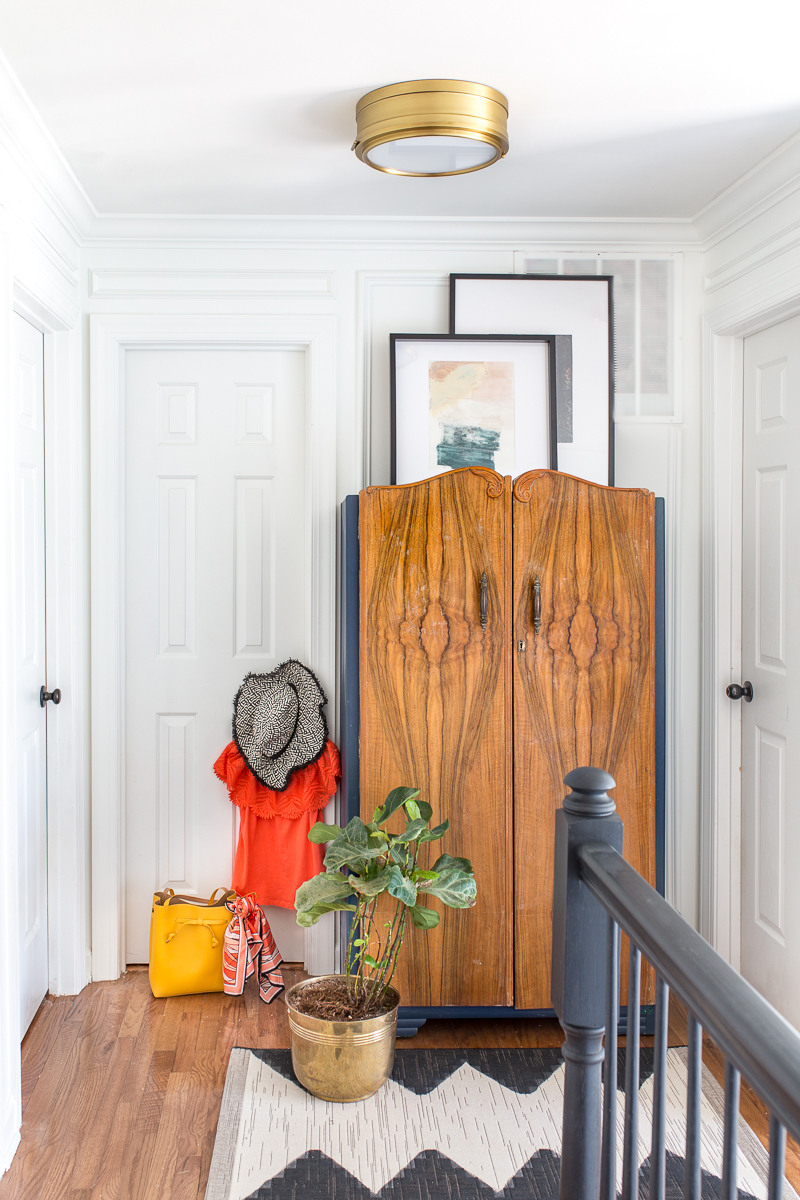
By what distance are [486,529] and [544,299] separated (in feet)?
2.95

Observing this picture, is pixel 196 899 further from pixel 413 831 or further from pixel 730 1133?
pixel 730 1133

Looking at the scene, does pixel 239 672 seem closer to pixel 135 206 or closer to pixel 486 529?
pixel 486 529

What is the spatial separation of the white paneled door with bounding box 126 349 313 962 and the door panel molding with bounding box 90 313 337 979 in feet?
0.22

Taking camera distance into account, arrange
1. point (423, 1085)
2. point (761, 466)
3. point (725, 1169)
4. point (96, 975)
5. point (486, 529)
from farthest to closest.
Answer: point (96, 975) → point (761, 466) → point (486, 529) → point (423, 1085) → point (725, 1169)

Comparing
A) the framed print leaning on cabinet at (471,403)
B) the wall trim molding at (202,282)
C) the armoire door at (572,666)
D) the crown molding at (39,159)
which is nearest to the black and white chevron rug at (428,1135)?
the armoire door at (572,666)

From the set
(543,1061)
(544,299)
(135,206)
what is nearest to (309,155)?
(135,206)

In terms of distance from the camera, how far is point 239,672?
293 centimetres

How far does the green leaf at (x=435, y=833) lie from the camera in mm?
2236

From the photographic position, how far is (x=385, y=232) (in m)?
2.81

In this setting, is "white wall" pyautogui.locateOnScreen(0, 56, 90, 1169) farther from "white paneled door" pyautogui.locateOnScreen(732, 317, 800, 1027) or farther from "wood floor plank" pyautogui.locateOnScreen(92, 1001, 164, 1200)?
"white paneled door" pyautogui.locateOnScreen(732, 317, 800, 1027)

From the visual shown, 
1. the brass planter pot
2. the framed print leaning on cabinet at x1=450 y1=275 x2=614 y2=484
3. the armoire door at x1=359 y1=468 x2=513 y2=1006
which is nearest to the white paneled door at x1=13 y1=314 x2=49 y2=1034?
the brass planter pot

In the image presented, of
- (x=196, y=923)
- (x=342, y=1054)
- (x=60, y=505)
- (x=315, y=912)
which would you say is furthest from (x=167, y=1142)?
(x=60, y=505)

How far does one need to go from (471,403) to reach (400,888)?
149 cm

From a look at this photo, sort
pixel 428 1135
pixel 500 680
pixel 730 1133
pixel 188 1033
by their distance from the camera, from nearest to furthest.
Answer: pixel 730 1133, pixel 428 1135, pixel 500 680, pixel 188 1033
